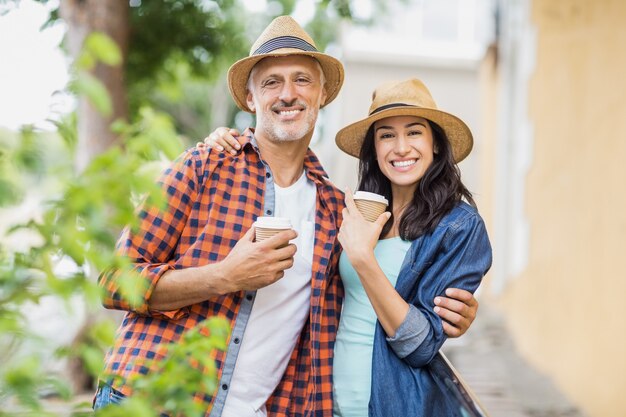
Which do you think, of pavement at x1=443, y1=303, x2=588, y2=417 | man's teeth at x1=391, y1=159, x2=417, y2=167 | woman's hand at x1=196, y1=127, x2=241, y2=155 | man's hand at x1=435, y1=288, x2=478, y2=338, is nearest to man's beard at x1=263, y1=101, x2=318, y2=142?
woman's hand at x1=196, y1=127, x2=241, y2=155

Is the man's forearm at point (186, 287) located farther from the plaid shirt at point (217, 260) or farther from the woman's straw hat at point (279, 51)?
the woman's straw hat at point (279, 51)

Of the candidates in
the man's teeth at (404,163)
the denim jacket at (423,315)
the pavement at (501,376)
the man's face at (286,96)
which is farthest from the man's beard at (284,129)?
the pavement at (501,376)

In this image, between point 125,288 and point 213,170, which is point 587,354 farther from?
point 125,288

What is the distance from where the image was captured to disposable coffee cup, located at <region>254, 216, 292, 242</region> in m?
2.50

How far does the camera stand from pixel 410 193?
9.86 feet

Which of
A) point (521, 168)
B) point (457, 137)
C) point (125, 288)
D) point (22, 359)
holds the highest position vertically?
point (521, 168)

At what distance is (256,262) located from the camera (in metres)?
2.51

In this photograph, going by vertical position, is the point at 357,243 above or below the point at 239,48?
below

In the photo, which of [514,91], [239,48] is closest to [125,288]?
[239,48]

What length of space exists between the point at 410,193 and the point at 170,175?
0.89m

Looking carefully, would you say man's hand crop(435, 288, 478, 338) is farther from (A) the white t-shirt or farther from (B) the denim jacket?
(A) the white t-shirt

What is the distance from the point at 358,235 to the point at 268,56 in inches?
36.2

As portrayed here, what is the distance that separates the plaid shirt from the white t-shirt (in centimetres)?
4

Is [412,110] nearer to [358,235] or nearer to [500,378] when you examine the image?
[358,235]
